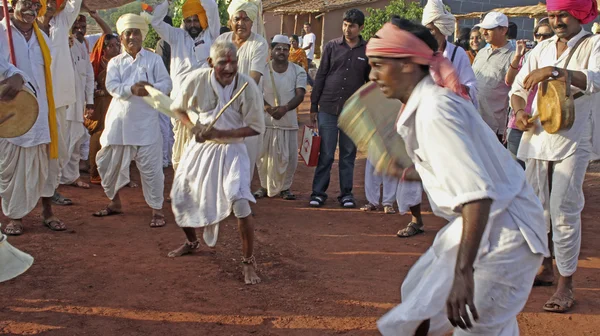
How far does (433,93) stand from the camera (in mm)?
2869

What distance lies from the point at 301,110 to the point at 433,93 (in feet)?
57.1

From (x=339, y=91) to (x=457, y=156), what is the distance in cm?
634

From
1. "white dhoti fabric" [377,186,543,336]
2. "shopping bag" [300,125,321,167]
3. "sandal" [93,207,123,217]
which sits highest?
"white dhoti fabric" [377,186,543,336]

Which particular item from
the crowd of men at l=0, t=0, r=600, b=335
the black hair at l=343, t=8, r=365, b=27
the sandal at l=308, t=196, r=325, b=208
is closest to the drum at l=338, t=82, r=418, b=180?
the crowd of men at l=0, t=0, r=600, b=335

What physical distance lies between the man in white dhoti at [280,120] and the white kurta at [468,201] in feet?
21.1

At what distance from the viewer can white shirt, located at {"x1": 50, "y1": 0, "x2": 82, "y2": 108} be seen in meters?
7.95

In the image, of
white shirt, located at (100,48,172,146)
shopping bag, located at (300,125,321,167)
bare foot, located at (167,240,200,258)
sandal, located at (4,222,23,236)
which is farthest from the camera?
shopping bag, located at (300,125,321,167)

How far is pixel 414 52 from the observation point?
2982mm

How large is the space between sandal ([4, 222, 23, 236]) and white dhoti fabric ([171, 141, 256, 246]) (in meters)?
1.94

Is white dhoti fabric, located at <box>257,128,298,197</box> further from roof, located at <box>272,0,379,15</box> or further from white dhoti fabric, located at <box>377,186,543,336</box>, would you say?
roof, located at <box>272,0,379,15</box>

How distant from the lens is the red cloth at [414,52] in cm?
296

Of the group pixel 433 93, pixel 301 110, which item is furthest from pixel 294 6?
pixel 433 93

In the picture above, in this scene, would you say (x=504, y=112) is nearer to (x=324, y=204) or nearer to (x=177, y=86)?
(x=324, y=204)

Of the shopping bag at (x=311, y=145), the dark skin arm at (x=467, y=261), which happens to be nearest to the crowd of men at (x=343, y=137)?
the dark skin arm at (x=467, y=261)
